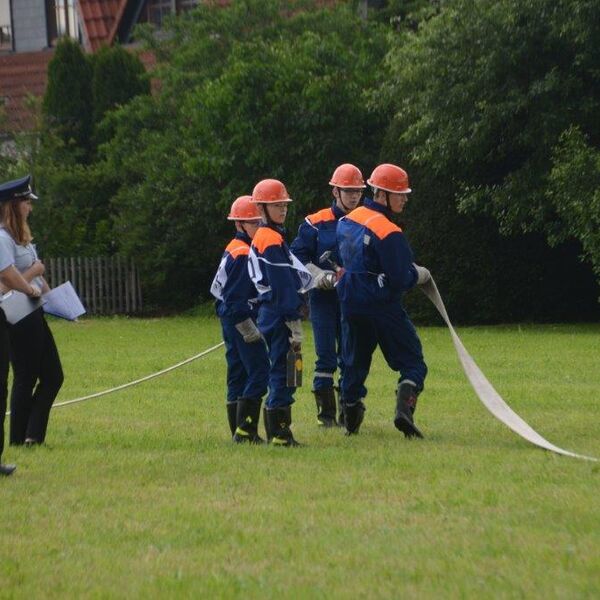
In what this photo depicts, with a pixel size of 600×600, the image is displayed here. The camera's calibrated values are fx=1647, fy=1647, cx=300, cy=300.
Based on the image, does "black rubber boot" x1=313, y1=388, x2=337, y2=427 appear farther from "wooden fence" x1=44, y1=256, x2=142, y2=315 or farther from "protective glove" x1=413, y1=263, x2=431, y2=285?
"wooden fence" x1=44, y1=256, x2=142, y2=315

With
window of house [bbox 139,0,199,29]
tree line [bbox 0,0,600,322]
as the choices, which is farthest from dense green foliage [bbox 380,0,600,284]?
window of house [bbox 139,0,199,29]

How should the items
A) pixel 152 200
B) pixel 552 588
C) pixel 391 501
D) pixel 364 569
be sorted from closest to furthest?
pixel 552 588, pixel 364 569, pixel 391 501, pixel 152 200

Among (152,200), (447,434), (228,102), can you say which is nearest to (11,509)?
(447,434)

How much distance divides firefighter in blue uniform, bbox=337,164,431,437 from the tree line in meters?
15.1

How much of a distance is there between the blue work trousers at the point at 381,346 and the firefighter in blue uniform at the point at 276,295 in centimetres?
64

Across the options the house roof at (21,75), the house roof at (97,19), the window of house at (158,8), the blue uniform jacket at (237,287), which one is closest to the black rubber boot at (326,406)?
the blue uniform jacket at (237,287)

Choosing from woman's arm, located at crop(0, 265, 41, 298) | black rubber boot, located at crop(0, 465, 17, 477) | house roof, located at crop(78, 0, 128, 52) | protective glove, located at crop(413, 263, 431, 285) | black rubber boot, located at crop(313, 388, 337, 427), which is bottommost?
black rubber boot, located at crop(313, 388, 337, 427)

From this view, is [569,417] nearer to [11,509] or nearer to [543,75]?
[11,509]

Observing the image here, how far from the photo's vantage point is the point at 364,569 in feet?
23.5

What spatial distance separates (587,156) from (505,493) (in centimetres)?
1863

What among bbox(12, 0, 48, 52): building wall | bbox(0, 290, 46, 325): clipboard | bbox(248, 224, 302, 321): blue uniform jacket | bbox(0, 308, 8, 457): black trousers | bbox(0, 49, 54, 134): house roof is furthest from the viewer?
bbox(12, 0, 48, 52): building wall

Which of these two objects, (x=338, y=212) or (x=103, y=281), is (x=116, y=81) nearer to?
(x=103, y=281)

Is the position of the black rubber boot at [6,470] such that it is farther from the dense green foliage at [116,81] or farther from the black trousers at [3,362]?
the dense green foliage at [116,81]

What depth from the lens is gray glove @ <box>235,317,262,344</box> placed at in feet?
39.2
